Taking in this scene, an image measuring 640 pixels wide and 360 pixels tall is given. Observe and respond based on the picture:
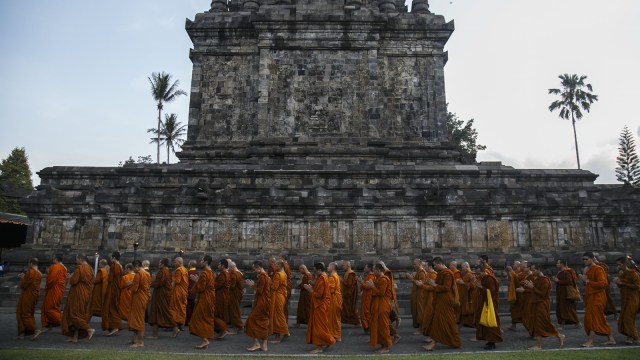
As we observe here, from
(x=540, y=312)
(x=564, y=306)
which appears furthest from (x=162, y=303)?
(x=564, y=306)

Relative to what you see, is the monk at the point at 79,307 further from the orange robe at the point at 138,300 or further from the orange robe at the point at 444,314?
the orange robe at the point at 444,314

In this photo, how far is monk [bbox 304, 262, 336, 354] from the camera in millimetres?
9492

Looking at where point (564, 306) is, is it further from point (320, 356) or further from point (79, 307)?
point (79, 307)

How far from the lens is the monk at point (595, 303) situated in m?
10.0

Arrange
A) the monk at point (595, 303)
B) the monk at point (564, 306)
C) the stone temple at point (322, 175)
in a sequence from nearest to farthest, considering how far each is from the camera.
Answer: the monk at point (595, 303), the monk at point (564, 306), the stone temple at point (322, 175)

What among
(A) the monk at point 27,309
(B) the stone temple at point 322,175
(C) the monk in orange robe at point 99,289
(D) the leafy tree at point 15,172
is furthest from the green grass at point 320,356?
(D) the leafy tree at point 15,172

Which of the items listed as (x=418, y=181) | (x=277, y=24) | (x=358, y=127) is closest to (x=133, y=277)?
(x=418, y=181)

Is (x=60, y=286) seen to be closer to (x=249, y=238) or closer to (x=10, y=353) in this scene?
(x=10, y=353)

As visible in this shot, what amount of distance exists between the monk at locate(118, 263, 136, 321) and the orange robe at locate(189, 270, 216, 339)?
5.64 feet

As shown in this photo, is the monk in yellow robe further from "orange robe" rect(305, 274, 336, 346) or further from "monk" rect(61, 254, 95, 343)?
"monk" rect(61, 254, 95, 343)

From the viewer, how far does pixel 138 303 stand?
10250 millimetres

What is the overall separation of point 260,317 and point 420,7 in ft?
72.0

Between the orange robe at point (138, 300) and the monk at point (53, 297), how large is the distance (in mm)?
2127

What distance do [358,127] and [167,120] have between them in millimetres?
37482
